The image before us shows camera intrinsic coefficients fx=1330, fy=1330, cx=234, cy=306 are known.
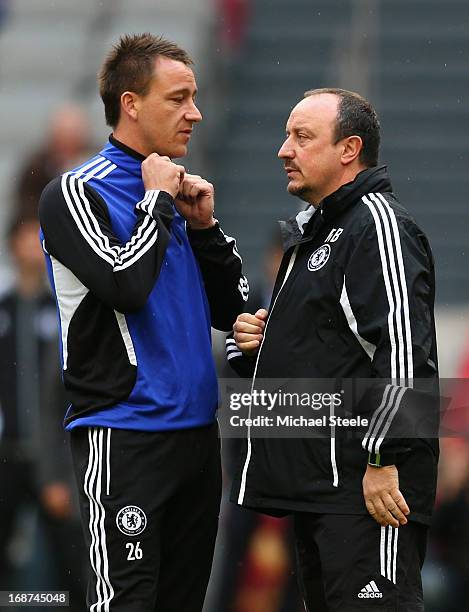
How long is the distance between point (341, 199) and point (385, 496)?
0.63 m

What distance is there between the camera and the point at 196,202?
9.61 ft

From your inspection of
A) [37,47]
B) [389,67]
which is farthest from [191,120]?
[37,47]

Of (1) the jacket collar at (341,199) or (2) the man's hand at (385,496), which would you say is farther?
(1) the jacket collar at (341,199)

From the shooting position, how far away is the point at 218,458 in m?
2.94

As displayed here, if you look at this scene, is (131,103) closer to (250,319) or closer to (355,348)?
(250,319)

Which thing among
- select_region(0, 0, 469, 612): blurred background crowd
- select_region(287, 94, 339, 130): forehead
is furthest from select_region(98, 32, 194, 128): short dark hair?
select_region(0, 0, 469, 612): blurred background crowd

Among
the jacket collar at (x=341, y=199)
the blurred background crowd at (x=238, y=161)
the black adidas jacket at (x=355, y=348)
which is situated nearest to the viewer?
the black adidas jacket at (x=355, y=348)

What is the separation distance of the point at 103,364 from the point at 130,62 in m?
0.66

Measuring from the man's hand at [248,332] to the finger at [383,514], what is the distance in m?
0.45

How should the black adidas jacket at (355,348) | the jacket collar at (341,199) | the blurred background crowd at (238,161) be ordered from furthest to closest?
the blurred background crowd at (238,161) → the jacket collar at (341,199) → the black adidas jacket at (355,348)

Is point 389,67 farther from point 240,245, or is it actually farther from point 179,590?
point 179,590

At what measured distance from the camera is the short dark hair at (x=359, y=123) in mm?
2887

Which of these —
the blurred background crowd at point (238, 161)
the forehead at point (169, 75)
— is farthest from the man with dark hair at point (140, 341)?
the blurred background crowd at point (238, 161)

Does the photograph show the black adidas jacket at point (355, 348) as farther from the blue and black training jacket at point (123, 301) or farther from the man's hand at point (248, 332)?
the blue and black training jacket at point (123, 301)
